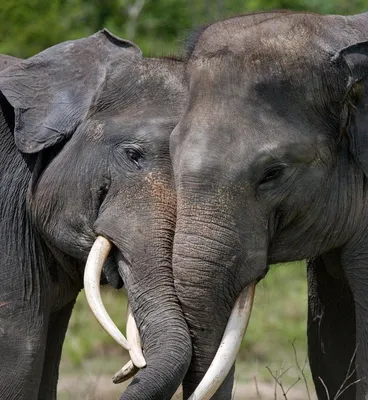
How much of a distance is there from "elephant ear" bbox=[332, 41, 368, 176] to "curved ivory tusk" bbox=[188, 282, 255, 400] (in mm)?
644

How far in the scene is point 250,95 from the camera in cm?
594

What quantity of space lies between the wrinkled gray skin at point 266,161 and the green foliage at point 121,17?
5244 mm

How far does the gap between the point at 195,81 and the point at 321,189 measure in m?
0.61

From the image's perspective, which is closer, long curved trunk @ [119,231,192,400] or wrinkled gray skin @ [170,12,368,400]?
long curved trunk @ [119,231,192,400]

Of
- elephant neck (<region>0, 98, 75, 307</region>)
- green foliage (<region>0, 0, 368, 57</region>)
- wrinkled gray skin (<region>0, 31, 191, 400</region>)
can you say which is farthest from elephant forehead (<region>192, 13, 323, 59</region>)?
green foliage (<region>0, 0, 368, 57</region>)

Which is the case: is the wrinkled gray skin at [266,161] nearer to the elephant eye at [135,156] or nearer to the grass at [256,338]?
the elephant eye at [135,156]

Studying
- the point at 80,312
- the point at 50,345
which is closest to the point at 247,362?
the point at 80,312

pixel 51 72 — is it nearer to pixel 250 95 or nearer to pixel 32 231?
pixel 32 231

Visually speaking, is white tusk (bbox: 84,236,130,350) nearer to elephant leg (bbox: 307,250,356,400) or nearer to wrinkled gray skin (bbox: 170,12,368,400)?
wrinkled gray skin (bbox: 170,12,368,400)

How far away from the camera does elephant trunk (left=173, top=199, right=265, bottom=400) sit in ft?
18.7

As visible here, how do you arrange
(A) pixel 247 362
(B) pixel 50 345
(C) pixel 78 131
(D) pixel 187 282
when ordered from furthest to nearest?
(A) pixel 247 362 → (B) pixel 50 345 → (C) pixel 78 131 → (D) pixel 187 282

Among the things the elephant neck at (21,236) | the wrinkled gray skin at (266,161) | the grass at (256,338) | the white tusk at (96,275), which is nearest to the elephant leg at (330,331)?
the wrinkled gray skin at (266,161)

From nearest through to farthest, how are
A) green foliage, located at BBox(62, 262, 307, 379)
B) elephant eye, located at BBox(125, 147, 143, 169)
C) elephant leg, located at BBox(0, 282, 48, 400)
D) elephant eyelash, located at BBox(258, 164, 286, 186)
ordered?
elephant eyelash, located at BBox(258, 164, 286, 186) < elephant eye, located at BBox(125, 147, 143, 169) < elephant leg, located at BBox(0, 282, 48, 400) < green foliage, located at BBox(62, 262, 307, 379)

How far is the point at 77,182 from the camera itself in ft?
21.0
